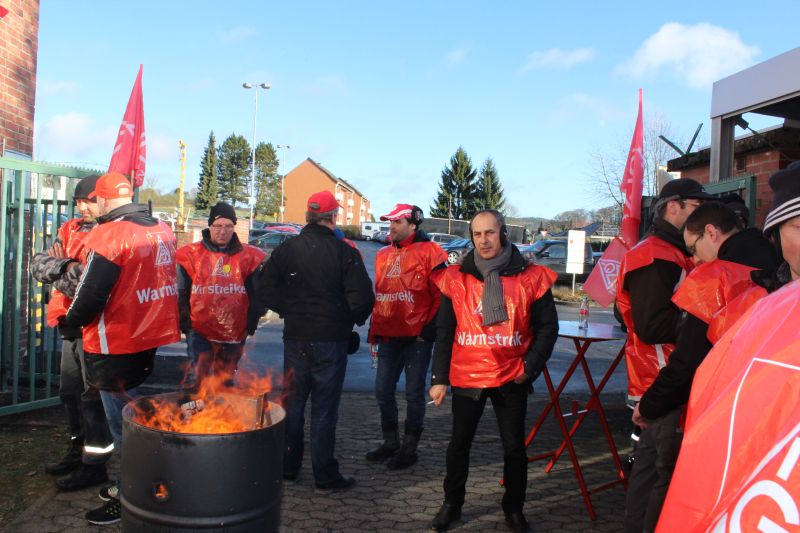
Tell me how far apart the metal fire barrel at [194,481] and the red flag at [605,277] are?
478cm

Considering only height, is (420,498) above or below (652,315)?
below

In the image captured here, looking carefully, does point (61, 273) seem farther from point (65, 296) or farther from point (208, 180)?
→ point (208, 180)

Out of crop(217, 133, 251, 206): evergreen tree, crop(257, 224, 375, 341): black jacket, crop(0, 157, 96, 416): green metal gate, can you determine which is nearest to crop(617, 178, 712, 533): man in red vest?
crop(257, 224, 375, 341): black jacket

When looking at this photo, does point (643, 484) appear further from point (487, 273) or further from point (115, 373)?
point (115, 373)

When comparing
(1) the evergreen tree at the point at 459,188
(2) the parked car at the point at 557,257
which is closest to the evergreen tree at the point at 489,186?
(1) the evergreen tree at the point at 459,188

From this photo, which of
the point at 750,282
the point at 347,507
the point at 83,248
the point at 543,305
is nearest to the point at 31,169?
the point at 83,248

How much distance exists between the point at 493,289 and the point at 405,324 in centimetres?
144

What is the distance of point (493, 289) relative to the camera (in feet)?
12.3

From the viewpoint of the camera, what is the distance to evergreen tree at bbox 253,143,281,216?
9381cm

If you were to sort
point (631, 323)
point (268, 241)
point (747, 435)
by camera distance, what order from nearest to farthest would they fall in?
point (747, 435) < point (631, 323) < point (268, 241)

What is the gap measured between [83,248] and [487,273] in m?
2.42

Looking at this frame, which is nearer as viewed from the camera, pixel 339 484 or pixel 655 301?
pixel 655 301

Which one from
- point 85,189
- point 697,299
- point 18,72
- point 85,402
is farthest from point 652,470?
point 18,72

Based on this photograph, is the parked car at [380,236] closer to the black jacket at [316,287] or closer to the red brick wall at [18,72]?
the red brick wall at [18,72]
